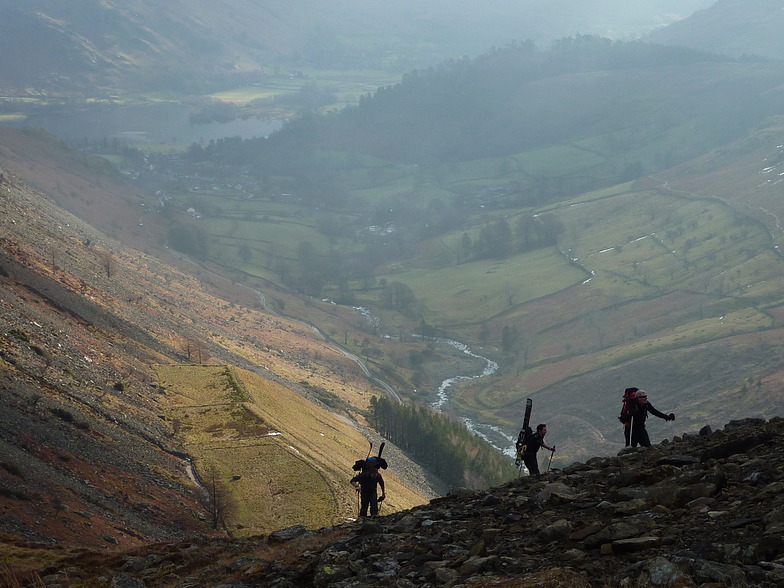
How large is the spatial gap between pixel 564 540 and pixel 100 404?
1545 inches

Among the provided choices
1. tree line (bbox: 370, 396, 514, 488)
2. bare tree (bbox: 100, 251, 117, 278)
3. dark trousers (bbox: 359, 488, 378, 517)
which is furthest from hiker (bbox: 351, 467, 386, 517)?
bare tree (bbox: 100, 251, 117, 278)

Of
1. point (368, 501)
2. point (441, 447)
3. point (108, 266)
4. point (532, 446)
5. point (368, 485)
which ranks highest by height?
point (108, 266)

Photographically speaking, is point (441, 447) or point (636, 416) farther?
point (441, 447)

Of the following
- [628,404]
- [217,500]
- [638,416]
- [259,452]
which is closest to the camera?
[638,416]

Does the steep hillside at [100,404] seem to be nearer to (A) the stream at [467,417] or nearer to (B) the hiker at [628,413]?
(B) the hiker at [628,413]

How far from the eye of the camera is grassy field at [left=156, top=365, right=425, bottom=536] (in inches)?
1790

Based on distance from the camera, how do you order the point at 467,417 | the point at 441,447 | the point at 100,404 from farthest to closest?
the point at 467,417, the point at 441,447, the point at 100,404

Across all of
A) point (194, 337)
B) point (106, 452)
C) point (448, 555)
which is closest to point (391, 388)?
point (194, 337)

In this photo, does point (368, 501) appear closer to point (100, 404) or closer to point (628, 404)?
point (628, 404)

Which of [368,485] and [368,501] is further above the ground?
[368,485]

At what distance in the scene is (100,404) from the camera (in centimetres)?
4941

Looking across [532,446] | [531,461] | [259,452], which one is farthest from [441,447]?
[532,446]

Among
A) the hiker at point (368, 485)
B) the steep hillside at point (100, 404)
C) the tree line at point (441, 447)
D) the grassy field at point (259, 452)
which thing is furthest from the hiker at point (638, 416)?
the tree line at point (441, 447)

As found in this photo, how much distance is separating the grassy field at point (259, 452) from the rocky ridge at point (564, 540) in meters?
21.1
